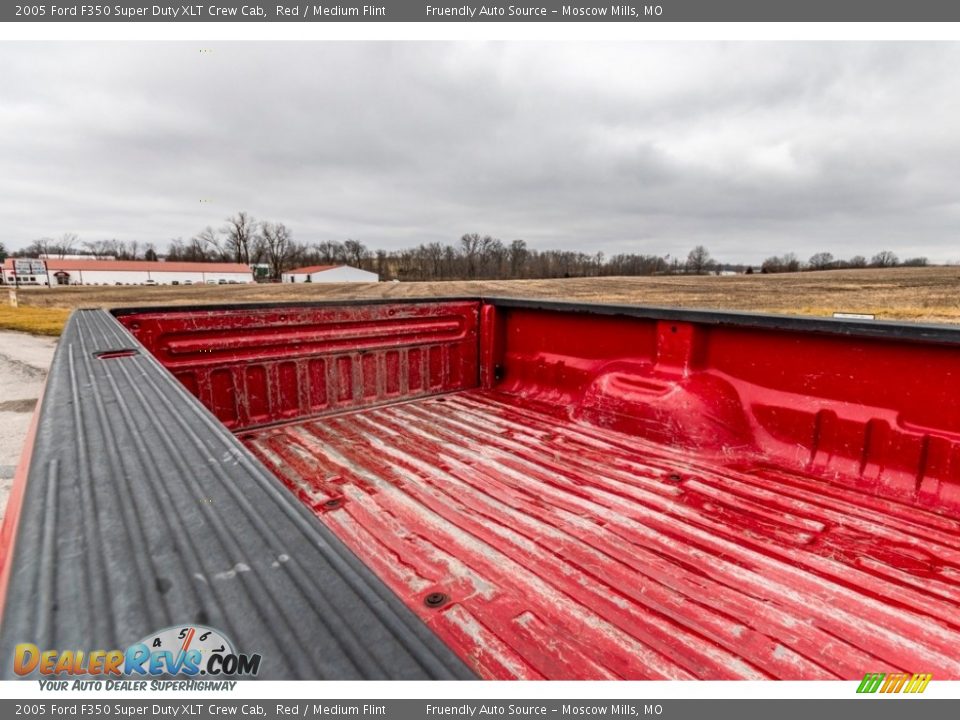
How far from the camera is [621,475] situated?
288 centimetres

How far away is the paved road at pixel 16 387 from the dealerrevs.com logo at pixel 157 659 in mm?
1913

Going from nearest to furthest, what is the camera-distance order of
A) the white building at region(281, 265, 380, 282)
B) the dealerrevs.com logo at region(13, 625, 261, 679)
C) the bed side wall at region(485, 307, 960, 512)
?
the dealerrevs.com logo at region(13, 625, 261, 679)
the bed side wall at region(485, 307, 960, 512)
the white building at region(281, 265, 380, 282)

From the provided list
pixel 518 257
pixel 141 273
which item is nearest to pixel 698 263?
pixel 518 257

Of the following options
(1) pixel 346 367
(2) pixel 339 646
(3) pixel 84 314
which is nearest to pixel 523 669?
(2) pixel 339 646

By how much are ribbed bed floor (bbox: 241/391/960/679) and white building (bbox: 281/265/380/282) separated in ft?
296

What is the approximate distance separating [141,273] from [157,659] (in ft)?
337

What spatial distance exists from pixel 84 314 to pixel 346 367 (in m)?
1.97

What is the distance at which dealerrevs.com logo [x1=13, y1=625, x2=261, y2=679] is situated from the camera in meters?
0.58

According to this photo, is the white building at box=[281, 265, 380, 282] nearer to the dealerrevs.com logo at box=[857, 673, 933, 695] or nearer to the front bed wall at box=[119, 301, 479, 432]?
the front bed wall at box=[119, 301, 479, 432]

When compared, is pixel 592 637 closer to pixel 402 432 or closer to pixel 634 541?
pixel 634 541

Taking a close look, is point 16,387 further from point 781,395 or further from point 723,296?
point 723,296

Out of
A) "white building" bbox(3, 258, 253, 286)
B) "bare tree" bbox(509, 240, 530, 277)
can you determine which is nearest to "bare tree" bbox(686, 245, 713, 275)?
"bare tree" bbox(509, 240, 530, 277)

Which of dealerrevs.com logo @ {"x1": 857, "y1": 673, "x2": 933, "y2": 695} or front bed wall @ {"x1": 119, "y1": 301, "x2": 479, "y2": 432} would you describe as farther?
front bed wall @ {"x1": 119, "y1": 301, "x2": 479, "y2": 432}

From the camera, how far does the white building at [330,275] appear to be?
91.9 m
